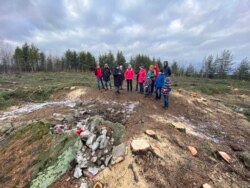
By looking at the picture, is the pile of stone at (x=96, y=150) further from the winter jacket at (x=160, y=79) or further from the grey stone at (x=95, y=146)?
the winter jacket at (x=160, y=79)

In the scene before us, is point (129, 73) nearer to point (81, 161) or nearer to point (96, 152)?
point (96, 152)

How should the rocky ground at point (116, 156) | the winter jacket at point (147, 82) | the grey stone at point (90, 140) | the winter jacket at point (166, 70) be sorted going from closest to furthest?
the rocky ground at point (116, 156)
the grey stone at point (90, 140)
the winter jacket at point (166, 70)
the winter jacket at point (147, 82)

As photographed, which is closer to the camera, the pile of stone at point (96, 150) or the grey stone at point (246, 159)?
the pile of stone at point (96, 150)

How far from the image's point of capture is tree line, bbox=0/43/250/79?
5151cm

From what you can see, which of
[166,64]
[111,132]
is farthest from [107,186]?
[166,64]

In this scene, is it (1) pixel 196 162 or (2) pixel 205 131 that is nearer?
(1) pixel 196 162

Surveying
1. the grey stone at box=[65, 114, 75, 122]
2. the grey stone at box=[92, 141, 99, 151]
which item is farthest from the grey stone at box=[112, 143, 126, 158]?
the grey stone at box=[65, 114, 75, 122]

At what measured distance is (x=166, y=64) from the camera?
10562mm

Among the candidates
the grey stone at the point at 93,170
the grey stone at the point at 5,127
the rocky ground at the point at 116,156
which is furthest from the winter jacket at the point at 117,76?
the grey stone at the point at 93,170

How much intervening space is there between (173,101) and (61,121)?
7.03 m

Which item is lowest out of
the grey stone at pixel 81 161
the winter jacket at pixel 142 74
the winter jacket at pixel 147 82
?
the grey stone at pixel 81 161

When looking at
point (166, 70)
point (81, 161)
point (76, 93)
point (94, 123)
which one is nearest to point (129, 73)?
point (166, 70)

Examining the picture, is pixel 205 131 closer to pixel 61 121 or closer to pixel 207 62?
pixel 61 121

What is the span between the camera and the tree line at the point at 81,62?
169 feet
